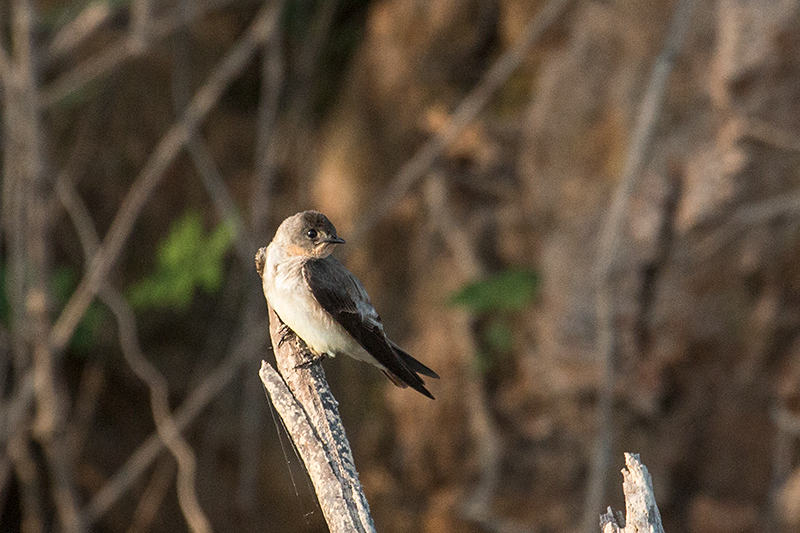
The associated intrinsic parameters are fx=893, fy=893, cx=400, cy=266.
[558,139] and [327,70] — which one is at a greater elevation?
[327,70]

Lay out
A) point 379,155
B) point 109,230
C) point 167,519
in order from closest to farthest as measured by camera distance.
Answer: point 379,155
point 109,230
point 167,519

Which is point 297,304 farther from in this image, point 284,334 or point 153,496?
point 153,496

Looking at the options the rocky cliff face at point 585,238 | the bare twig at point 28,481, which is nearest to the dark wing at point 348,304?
the rocky cliff face at point 585,238

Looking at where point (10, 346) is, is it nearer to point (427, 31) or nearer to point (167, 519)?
point (167, 519)

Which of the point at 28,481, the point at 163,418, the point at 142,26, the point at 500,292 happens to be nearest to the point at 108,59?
the point at 142,26

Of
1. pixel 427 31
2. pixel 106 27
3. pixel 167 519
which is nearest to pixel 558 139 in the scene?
pixel 427 31

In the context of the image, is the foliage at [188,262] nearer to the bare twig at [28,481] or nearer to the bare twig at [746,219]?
the bare twig at [28,481]
